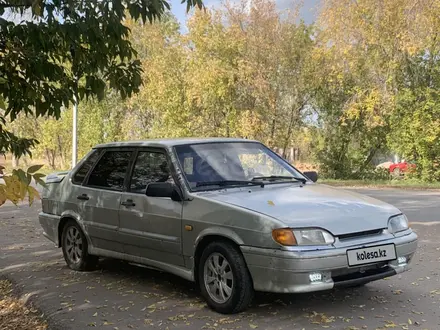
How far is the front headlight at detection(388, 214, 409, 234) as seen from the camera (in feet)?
16.1

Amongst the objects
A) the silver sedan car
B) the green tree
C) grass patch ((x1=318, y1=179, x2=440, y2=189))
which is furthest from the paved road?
grass patch ((x1=318, y1=179, x2=440, y2=189))

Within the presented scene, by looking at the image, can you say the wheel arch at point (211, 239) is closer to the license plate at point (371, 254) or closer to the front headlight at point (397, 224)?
the license plate at point (371, 254)

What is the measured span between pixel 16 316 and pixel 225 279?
217 cm

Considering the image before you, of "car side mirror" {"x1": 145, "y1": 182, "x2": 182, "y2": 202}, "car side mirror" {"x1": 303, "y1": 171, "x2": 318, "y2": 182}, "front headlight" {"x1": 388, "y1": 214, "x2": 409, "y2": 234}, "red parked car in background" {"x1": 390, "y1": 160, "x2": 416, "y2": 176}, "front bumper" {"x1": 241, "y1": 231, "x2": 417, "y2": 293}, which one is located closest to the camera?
"front bumper" {"x1": 241, "y1": 231, "x2": 417, "y2": 293}

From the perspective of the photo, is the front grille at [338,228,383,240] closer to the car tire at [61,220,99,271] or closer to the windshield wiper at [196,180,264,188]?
the windshield wiper at [196,180,264,188]

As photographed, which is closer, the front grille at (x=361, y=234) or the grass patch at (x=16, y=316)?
the front grille at (x=361, y=234)

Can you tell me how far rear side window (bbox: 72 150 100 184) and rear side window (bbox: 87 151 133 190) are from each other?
0.45ft

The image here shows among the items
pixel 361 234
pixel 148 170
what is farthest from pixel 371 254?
pixel 148 170

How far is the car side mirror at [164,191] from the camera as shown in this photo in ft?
17.2

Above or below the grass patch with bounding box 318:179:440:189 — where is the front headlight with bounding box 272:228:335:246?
below

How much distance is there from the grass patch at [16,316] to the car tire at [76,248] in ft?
3.14

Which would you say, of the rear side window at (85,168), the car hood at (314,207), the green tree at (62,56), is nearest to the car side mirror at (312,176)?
the car hood at (314,207)

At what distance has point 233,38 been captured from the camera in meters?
26.9

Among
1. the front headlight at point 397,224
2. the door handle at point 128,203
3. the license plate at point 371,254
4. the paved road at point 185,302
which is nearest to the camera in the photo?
the license plate at point 371,254
